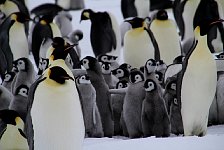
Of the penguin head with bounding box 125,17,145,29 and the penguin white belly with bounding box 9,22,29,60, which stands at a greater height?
the penguin head with bounding box 125,17,145,29

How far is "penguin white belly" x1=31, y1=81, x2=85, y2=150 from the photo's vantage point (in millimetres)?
4965

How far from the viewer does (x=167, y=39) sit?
895 cm

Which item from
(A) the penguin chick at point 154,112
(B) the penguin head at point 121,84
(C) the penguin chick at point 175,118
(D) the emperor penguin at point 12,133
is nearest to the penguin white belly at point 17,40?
(B) the penguin head at point 121,84

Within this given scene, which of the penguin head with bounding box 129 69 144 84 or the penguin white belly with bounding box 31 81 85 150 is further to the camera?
the penguin head with bounding box 129 69 144 84

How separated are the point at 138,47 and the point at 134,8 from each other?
12.1 ft

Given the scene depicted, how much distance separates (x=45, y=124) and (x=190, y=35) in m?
4.94

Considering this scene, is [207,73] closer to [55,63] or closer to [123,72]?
[55,63]

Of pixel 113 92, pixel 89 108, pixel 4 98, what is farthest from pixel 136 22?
pixel 89 108

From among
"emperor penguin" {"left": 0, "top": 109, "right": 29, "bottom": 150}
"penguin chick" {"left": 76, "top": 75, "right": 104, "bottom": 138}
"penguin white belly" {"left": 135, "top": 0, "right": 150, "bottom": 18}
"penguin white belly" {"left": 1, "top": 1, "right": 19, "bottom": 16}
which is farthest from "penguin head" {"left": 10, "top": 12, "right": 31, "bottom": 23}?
"emperor penguin" {"left": 0, "top": 109, "right": 29, "bottom": 150}

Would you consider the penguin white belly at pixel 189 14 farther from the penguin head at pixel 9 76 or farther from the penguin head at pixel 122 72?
the penguin head at pixel 9 76

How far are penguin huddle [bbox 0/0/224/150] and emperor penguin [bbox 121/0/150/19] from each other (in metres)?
3.11

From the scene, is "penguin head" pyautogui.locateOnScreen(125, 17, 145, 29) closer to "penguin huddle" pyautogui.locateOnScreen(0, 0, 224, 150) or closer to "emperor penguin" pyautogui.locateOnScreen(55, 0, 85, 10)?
"penguin huddle" pyautogui.locateOnScreen(0, 0, 224, 150)

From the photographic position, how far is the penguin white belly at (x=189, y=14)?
380 inches

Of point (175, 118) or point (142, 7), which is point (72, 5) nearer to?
point (142, 7)
